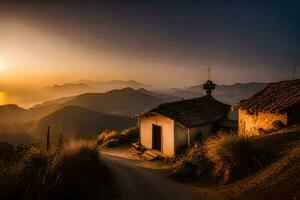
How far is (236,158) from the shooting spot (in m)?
11.1

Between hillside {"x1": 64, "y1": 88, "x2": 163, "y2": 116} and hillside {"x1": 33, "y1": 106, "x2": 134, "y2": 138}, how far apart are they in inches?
1539

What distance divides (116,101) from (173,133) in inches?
4748

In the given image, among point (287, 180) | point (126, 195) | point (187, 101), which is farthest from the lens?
point (187, 101)

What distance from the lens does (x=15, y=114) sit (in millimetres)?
100438

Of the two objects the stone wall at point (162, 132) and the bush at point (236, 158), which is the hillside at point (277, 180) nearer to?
the bush at point (236, 158)

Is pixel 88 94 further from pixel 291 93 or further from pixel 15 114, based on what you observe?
pixel 291 93

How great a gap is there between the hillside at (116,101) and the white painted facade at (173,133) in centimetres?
10072

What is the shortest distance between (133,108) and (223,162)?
121 meters

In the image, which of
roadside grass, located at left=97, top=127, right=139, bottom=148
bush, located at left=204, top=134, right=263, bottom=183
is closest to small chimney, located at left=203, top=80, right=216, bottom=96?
roadside grass, located at left=97, top=127, right=139, bottom=148

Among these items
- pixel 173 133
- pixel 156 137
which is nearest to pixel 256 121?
pixel 173 133

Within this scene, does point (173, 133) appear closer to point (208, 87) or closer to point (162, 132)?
point (162, 132)

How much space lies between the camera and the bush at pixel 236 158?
1085cm

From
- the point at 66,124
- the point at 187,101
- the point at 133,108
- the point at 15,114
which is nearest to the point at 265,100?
the point at 187,101

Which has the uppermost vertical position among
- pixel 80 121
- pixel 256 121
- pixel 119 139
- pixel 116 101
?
pixel 116 101
